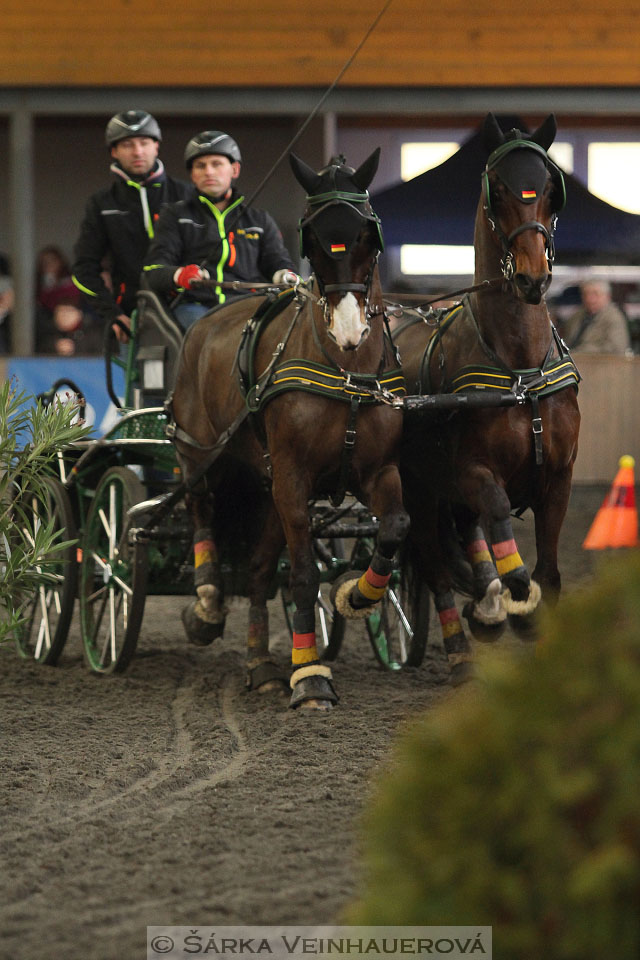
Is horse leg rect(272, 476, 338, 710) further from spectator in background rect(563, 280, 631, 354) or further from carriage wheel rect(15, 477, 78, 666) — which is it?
spectator in background rect(563, 280, 631, 354)

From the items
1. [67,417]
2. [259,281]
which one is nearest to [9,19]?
[259,281]

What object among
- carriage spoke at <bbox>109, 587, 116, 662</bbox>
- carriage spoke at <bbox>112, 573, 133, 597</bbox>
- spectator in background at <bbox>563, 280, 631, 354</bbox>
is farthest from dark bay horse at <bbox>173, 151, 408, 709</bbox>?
spectator in background at <bbox>563, 280, 631, 354</bbox>

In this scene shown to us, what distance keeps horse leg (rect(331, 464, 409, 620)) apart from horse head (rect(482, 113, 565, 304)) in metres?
0.87

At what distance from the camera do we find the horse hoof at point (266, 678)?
5.97 m

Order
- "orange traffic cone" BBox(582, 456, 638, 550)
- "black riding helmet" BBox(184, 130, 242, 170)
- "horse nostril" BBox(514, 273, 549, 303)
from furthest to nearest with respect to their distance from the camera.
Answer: "orange traffic cone" BBox(582, 456, 638, 550) < "black riding helmet" BBox(184, 130, 242, 170) < "horse nostril" BBox(514, 273, 549, 303)

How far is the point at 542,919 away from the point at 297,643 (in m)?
3.80

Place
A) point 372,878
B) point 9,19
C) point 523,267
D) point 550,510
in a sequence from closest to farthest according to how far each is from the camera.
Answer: point 372,878 < point 523,267 < point 550,510 < point 9,19

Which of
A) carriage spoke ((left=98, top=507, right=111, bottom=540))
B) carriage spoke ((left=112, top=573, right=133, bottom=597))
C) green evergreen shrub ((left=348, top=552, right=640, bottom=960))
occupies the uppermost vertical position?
green evergreen shrub ((left=348, top=552, right=640, bottom=960))

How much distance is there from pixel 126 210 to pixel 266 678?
306 cm

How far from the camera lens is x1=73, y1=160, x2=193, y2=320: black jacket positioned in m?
7.71

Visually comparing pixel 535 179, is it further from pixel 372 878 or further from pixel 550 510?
pixel 372 878

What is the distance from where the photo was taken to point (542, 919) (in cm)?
175

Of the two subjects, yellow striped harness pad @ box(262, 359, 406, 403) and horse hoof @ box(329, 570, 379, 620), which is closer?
yellow striped harness pad @ box(262, 359, 406, 403)

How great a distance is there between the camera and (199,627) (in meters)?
6.36
